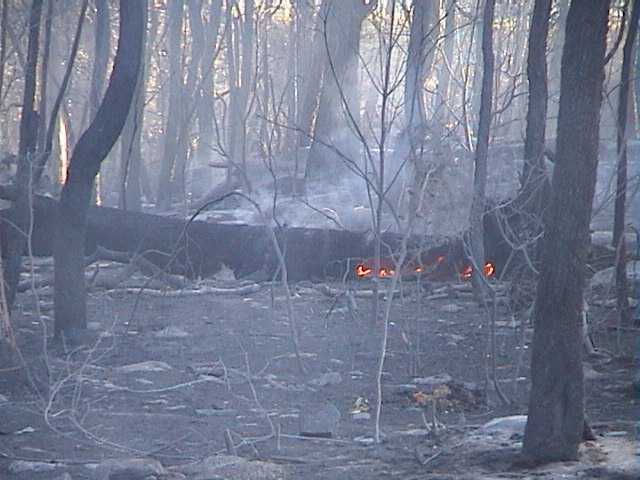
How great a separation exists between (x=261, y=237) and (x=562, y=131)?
8478 millimetres

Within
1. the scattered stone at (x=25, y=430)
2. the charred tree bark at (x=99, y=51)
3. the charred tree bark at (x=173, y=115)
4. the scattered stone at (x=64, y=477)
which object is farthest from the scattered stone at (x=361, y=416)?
the charred tree bark at (x=173, y=115)

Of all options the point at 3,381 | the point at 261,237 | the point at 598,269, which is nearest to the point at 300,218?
the point at 261,237

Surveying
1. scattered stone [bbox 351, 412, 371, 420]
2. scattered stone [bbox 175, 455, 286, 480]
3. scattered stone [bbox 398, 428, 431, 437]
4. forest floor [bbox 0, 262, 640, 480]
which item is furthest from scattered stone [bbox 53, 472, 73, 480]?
scattered stone [bbox 351, 412, 371, 420]

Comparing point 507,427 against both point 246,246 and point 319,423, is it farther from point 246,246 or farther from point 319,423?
point 246,246

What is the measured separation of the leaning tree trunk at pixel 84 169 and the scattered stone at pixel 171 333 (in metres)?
1.14

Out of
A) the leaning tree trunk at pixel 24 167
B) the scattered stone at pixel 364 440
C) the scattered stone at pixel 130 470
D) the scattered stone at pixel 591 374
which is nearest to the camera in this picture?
the scattered stone at pixel 130 470

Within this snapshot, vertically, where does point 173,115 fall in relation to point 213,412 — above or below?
above

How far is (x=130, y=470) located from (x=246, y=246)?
27.0 feet

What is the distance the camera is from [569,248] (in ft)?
19.8

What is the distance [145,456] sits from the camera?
6809mm

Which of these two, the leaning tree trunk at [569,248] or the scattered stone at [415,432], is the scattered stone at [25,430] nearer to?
the scattered stone at [415,432]

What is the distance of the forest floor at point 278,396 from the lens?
6.47 meters

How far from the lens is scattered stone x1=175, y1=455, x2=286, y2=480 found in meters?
6.19

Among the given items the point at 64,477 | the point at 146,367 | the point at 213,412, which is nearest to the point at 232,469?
the point at 64,477
